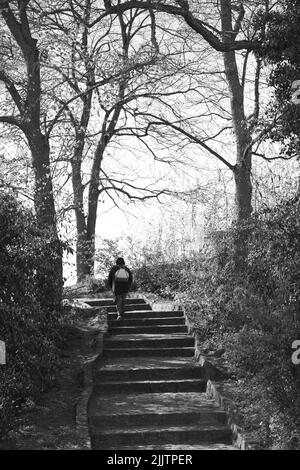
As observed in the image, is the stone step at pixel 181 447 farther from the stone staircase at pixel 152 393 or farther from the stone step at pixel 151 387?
the stone step at pixel 151 387

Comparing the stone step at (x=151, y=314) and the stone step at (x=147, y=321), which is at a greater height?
the stone step at (x=151, y=314)

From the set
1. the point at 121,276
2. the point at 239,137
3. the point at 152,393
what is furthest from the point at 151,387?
the point at 239,137

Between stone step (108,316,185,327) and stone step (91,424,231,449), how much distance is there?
19.3 ft

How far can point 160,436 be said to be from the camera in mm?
10016

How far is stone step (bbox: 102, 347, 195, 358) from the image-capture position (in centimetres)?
1402

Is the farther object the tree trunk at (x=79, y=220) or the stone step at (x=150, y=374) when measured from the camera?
the tree trunk at (x=79, y=220)

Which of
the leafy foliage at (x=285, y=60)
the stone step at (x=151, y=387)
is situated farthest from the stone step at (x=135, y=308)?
the leafy foliage at (x=285, y=60)

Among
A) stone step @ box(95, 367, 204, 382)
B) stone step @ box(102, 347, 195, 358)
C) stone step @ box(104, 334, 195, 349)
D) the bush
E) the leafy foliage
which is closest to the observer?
the bush

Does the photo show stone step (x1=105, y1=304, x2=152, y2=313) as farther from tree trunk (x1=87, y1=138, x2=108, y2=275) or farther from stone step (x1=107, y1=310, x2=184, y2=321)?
tree trunk (x1=87, y1=138, x2=108, y2=275)

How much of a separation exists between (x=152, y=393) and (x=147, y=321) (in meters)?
4.21

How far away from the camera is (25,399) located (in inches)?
428

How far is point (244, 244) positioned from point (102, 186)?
14.3 m

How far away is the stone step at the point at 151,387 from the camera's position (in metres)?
12.1

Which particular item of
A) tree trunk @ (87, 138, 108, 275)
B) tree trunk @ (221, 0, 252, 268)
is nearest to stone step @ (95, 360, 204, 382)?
tree trunk @ (221, 0, 252, 268)
